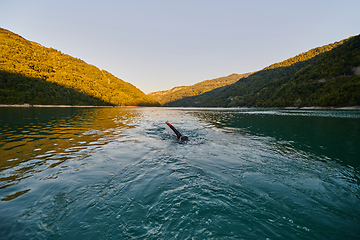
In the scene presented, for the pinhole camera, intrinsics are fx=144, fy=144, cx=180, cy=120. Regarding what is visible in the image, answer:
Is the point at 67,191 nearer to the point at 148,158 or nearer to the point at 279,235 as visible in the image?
the point at 148,158

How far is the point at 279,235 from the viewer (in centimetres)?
418

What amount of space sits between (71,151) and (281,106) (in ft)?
613

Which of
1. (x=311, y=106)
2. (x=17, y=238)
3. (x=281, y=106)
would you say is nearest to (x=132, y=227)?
(x=17, y=238)

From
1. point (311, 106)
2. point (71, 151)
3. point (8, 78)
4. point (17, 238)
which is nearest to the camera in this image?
point (17, 238)

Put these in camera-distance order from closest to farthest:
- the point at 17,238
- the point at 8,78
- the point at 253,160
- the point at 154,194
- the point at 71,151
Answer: the point at 17,238
the point at 154,194
the point at 253,160
the point at 71,151
the point at 8,78

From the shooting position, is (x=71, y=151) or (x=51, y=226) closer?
(x=51, y=226)

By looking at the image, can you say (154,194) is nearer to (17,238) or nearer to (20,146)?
(17,238)

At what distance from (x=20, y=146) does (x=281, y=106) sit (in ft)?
622

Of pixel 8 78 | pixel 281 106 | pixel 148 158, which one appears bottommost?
pixel 281 106

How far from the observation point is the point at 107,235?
13.4 feet

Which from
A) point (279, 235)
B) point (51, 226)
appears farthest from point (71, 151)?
point (279, 235)

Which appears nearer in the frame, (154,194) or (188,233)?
(188,233)

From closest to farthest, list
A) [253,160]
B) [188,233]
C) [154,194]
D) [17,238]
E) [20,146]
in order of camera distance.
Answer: [17,238], [188,233], [154,194], [253,160], [20,146]

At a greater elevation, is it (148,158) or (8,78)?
(8,78)
